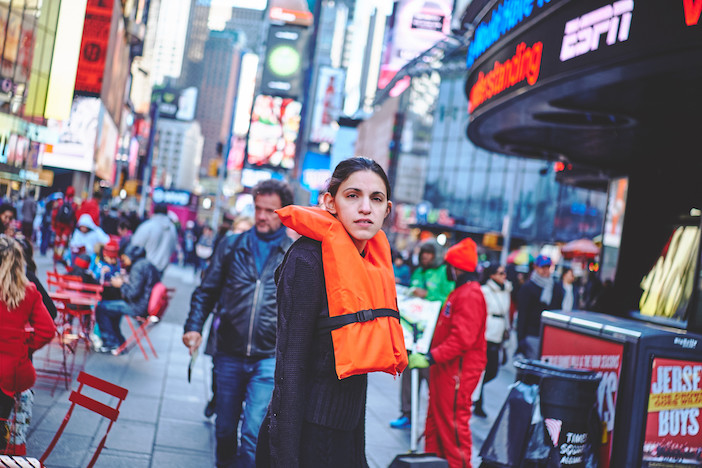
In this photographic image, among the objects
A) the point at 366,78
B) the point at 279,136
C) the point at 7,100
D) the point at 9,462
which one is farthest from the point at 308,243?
the point at 366,78

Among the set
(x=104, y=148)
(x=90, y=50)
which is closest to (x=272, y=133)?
(x=104, y=148)

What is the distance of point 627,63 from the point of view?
538cm

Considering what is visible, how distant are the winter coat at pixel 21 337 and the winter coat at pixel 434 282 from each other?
4.73 metres

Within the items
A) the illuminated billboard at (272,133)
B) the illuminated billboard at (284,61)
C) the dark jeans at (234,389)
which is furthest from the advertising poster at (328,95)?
the dark jeans at (234,389)

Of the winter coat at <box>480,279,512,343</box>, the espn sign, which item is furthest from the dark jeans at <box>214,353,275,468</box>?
the winter coat at <box>480,279,512,343</box>

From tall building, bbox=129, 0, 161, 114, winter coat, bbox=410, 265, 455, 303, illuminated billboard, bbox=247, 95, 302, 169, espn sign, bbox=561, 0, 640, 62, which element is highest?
tall building, bbox=129, 0, 161, 114

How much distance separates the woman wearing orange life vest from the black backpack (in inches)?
798

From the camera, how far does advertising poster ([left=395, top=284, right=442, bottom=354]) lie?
7.01m

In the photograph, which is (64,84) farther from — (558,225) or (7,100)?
(558,225)

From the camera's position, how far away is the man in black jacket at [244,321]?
512 centimetres

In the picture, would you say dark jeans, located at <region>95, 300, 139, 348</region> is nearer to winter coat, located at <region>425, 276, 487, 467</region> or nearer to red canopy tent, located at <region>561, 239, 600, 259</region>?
winter coat, located at <region>425, 276, 487, 467</region>

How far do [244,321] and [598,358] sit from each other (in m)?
3.06

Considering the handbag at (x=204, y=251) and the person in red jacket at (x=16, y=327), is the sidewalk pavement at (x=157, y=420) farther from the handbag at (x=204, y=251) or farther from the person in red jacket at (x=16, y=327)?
the handbag at (x=204, y=251)

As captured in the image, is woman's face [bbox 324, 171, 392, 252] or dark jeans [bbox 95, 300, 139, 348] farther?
dark jeans [bbox 95, 300, 139, 348]
